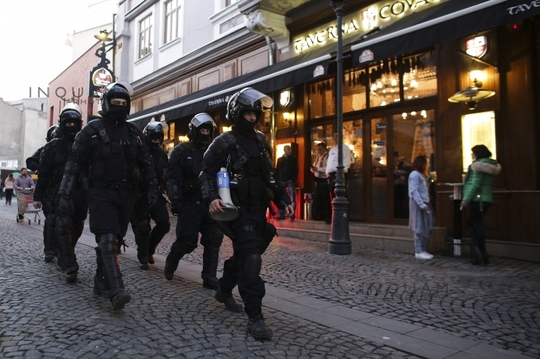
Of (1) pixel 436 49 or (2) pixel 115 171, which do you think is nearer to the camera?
(2) pixel 115 171

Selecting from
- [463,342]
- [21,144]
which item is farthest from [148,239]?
[21,144]

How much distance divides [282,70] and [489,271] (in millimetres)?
5796

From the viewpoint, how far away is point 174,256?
5316mm

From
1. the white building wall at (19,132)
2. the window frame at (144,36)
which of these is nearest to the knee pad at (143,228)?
the window frame at (144,36)

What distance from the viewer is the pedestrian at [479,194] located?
6996mm

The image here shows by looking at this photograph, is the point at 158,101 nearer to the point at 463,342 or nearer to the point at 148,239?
the point at 148,239

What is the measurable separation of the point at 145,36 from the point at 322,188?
13793mm

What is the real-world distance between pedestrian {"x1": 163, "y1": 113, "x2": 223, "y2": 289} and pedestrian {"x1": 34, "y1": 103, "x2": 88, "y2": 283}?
3.79ft

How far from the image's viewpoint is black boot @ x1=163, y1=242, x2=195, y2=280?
5.18 metres

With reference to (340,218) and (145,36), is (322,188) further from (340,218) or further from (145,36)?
(145,36)

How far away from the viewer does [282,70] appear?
9.99 metres

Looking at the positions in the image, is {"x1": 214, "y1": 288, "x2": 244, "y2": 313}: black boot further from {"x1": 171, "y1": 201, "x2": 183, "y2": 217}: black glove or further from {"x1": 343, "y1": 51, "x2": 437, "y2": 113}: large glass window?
{"x1": 343, "y1": 51, "x2": 437, "y2": 113}: large glass window

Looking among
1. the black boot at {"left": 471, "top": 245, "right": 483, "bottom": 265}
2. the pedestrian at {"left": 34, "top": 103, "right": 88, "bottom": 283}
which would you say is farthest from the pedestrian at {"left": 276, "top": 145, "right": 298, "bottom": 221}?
the pedestrian at {"left": 34, "top": 103, "right": 88, "bottom": 283}

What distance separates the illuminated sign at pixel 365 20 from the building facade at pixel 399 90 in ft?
0.09
